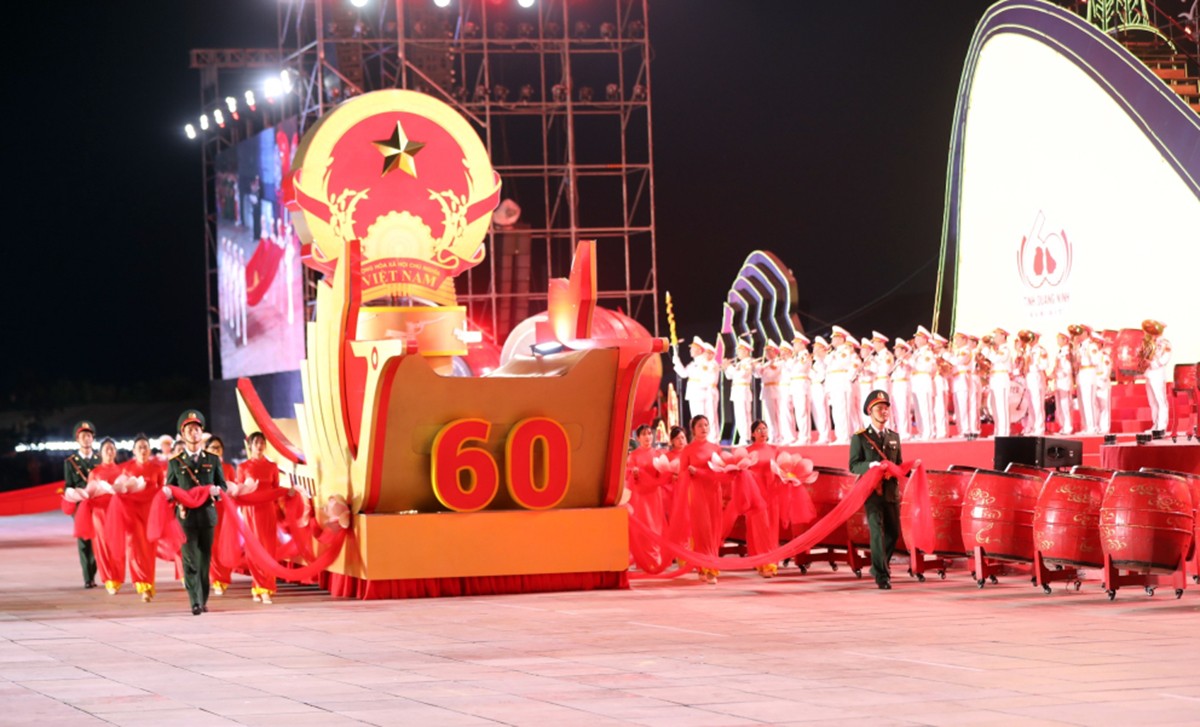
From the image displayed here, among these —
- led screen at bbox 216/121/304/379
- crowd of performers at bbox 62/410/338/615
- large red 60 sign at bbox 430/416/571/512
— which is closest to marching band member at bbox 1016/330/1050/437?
large red 60 sign at bbox 430/416/571/512

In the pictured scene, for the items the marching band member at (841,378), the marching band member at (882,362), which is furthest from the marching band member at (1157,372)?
the marching band member at (841,378)

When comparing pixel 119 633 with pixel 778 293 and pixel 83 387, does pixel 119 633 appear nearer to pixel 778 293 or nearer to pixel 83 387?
pixel 778 293

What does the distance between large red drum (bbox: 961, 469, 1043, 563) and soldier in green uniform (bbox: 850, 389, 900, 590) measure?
0.67 metres

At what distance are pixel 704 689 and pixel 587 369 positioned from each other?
5993 millimetres

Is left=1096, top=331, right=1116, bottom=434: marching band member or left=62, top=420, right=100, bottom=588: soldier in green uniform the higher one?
left=1096, top=331, right=1116, bottom=434: marching band member

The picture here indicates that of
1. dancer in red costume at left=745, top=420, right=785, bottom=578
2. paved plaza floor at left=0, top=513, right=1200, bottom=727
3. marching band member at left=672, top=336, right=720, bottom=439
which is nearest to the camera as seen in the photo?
paved plaza floor at left=0, top=513, right=1200, bottom=727

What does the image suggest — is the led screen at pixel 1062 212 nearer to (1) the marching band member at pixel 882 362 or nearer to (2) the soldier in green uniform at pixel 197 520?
(1) the marching band member at pixel 882 362

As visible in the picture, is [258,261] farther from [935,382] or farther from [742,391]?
[935,382]

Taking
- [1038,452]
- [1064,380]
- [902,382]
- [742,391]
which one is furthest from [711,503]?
[742,391]

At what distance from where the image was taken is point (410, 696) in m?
7.17

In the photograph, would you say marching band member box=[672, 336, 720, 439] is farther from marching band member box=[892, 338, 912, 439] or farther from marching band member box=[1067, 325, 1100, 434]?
marching band member box=[1067, 325, 1100, 434]

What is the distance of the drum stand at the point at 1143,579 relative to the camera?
10531 millimetres

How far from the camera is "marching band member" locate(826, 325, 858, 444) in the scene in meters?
22.4

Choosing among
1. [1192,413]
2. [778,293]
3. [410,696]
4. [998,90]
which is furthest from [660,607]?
[998,90]
